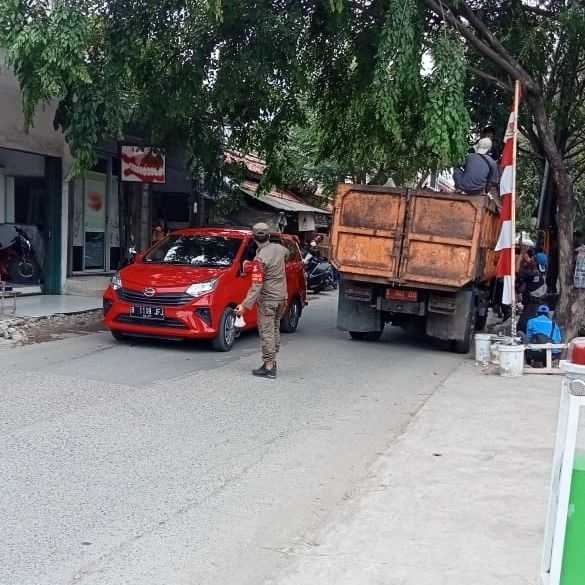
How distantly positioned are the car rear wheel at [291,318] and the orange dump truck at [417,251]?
4.82 ft

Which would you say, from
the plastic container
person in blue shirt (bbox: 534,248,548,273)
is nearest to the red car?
person in blue shirt (bbox: 534,248,548,273)

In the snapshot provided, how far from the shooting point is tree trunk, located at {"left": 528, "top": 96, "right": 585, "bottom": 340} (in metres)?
12.0

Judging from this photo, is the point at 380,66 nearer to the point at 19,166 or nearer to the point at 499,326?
the point at 499,326

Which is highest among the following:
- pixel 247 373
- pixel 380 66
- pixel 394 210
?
pixel 380 66

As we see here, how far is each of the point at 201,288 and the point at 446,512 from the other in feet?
19.1

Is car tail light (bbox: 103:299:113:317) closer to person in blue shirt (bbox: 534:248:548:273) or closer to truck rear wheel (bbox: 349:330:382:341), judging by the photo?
truck rear wheel (bbox: 349:330:382:341)

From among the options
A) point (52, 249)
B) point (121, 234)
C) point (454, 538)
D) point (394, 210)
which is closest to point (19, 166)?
point (52, 249)

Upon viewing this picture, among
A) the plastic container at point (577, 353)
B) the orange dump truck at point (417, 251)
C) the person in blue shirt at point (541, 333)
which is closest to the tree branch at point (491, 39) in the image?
the orange dump truck at point (417, 251)

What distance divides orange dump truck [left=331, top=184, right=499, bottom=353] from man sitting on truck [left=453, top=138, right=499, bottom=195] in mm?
306

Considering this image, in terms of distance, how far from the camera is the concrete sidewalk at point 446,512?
158 inches

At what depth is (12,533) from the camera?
4.27 metres

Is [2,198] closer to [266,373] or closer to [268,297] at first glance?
[268,297]

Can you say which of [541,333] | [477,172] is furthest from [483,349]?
[477,172]

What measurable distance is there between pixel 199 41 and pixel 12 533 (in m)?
10.0
